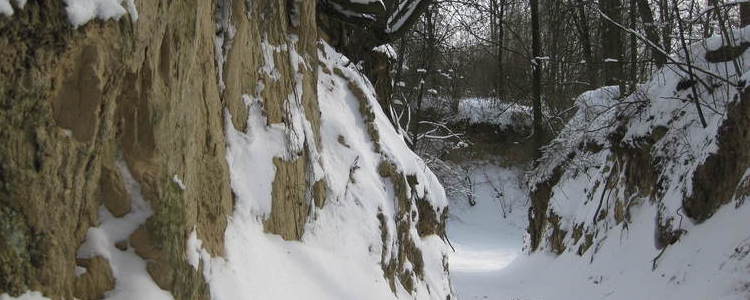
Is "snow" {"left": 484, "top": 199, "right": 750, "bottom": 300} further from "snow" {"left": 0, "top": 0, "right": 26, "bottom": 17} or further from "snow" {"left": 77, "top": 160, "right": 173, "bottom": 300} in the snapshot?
"snow" {"left": 0, "top": 0, "right": 26, "bottom": 17}

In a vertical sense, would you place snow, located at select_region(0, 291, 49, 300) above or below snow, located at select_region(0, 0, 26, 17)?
below

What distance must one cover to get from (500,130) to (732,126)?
2174 centimetres

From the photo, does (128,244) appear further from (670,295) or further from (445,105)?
(445,105)

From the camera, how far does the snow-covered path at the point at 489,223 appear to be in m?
19.6

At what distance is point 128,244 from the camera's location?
269cm

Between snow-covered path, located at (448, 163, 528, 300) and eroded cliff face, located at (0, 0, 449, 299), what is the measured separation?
13.2m

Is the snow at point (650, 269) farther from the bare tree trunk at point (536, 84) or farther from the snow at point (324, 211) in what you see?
the bare tree trunk at point (536, 84)

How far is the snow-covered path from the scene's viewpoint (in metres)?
19.6

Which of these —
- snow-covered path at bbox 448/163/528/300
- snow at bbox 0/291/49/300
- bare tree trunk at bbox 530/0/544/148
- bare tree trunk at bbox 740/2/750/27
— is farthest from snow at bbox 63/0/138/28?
snow-covered path at bbox 448/163/528/300

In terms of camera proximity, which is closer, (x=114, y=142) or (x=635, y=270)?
(x=114, y=142)

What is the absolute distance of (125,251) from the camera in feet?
8.79

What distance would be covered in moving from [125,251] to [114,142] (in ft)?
1.39

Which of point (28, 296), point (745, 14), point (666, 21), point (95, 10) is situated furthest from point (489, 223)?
point (28, 296)

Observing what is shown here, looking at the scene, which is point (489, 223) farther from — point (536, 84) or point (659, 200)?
point (659, 200)
